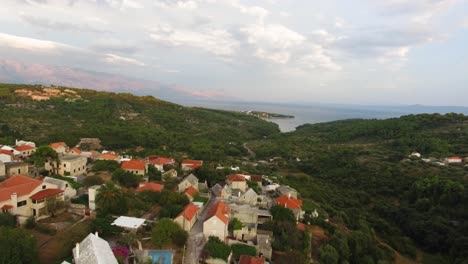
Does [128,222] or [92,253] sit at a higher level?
[92,253]

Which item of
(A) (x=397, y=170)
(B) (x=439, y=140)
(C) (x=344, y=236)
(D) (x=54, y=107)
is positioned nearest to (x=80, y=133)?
(D) (x=54, y=107)

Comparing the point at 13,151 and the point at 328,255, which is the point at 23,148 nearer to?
the point at 13,151

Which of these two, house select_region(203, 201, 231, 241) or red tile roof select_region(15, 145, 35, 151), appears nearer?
house select_region(203, 201, 231, 241)

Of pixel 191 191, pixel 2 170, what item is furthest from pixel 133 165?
pixel 2 170

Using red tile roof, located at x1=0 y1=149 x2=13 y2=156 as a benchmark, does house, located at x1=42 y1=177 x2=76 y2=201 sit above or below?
below

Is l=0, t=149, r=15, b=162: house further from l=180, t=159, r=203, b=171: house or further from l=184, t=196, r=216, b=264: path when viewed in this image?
l=184, t=196, r=216, b=264: path

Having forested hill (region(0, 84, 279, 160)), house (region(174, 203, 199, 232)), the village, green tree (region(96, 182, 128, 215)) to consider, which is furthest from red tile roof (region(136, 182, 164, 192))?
forested hill (region(0, 84, 279, 160))
